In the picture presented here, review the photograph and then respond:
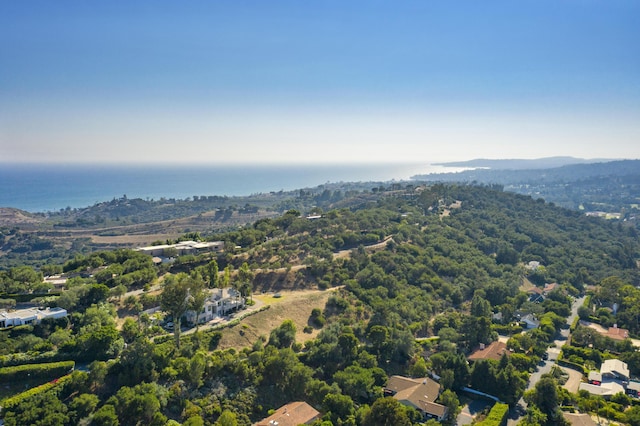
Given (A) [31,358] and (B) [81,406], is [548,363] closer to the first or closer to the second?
(B) [81,406]

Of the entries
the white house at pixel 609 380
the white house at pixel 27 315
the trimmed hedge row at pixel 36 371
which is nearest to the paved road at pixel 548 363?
the white house at pixel 609 380

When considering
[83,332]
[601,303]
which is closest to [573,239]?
[601,303]

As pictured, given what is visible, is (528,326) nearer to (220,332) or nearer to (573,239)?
(220,332)

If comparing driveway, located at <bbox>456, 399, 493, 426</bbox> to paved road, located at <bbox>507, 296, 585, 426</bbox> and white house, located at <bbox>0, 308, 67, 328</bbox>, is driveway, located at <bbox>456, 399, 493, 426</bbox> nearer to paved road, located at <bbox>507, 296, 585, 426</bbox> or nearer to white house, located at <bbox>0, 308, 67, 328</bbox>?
paved road, located at <bbox>507, 296, 585, 426</bbox>

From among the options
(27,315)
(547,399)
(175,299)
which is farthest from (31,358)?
(547,399)

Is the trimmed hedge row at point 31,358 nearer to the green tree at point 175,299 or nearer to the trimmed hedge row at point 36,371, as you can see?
the trimmed hedge row at point 36,371
